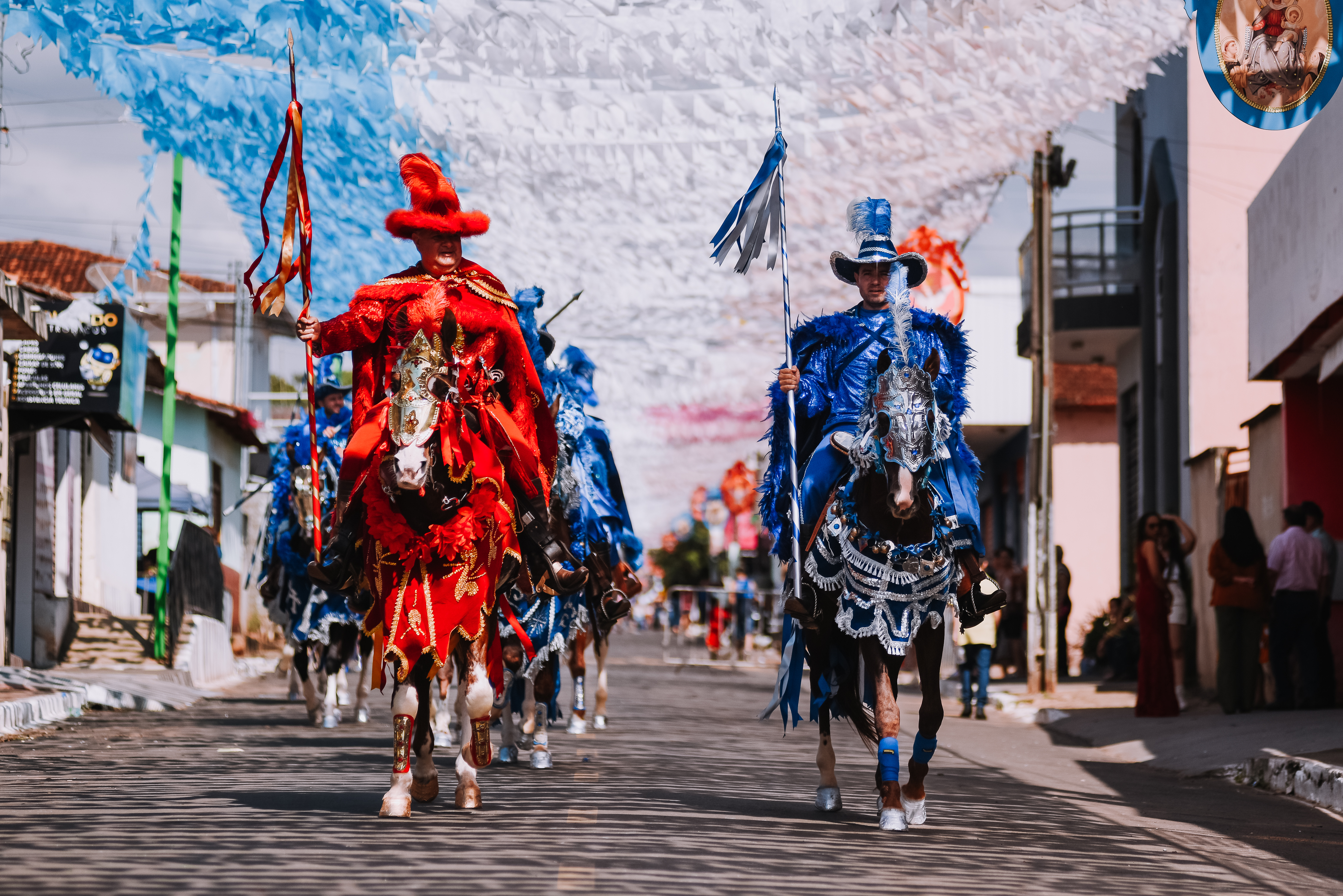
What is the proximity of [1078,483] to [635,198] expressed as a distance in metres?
19.1

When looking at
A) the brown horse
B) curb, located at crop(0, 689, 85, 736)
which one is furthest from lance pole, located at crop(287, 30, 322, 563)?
curb, located at crop(0, 689, 85, 736)

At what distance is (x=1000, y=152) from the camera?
14789 mm

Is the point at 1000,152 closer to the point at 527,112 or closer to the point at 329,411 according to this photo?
the point at 527,112

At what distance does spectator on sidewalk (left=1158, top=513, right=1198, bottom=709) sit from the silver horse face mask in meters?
9.13

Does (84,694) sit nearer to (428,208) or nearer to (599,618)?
(599,618)

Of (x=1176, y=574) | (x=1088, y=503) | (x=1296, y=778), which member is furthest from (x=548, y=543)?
(x=1088, y=503)

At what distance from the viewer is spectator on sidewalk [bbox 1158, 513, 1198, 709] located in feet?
52.0

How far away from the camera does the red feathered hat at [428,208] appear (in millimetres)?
7344

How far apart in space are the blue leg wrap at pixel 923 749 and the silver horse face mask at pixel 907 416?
119 cm

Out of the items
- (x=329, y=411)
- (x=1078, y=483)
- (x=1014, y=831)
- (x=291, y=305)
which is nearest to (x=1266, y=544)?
(x=329, y=411)

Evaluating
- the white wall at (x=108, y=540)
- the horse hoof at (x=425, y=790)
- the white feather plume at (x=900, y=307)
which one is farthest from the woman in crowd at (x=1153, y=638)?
the white wall at (x=108, y=540)

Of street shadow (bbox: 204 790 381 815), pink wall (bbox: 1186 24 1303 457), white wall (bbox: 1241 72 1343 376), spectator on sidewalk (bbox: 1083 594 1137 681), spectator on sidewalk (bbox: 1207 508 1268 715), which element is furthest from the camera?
pink wall (bbox: 1186 24 1303 457)

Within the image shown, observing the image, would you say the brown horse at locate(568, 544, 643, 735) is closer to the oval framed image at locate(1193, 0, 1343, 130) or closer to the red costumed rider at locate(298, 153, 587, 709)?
the red costumed rider at locate(298, 153, 587, 709)

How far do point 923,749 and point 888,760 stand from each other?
0.26 meters
